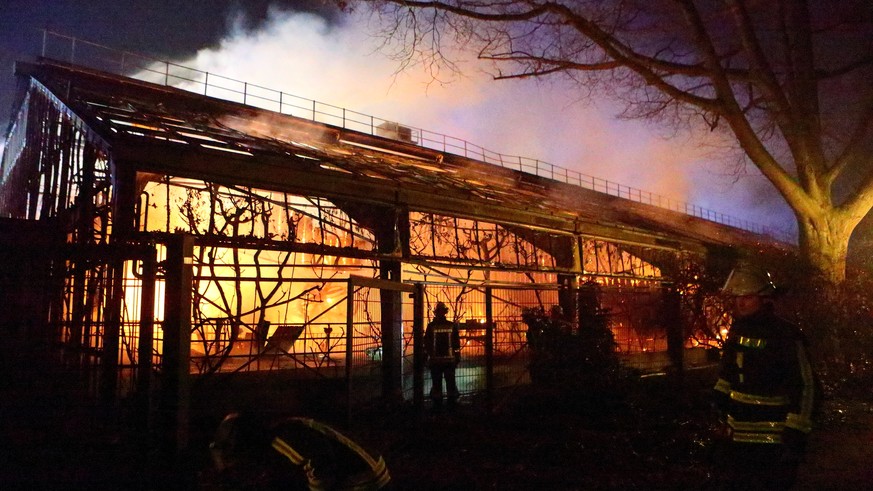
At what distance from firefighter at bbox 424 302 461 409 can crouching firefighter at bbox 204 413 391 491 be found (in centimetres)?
480

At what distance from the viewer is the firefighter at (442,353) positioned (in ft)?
27.4

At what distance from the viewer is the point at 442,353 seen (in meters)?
8.59

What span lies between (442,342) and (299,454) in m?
5.47

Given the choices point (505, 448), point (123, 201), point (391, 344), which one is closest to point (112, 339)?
point (123, 201)

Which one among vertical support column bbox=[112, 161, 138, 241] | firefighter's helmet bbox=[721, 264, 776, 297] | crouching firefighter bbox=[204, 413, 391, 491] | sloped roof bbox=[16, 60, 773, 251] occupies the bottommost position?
crouching firefighter bbox=[204, 413, 391, 491]

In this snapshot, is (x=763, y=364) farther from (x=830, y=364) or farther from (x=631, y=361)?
(x=830, y=364)

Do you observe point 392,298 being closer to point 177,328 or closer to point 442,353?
point 442,353

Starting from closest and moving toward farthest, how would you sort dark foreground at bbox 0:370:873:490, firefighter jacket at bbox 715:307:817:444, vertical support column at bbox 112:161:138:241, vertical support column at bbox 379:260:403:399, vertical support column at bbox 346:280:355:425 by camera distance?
firefighter jacket at bbox 715:307:817:444 < dark foreground at bbox 0:370:873:490 < vertical support column at bbox 346:280:355:425 < vertical support column at bbox 112:161:138:241 < vertical support column at bbox 379:260:403:399

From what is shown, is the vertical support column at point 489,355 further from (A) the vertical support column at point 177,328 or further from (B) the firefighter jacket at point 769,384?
(B) the firefighter jacket at point 769,384

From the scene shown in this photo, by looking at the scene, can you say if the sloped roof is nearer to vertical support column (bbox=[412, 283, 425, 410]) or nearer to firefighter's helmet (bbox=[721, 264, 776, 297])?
vertical support column (bbox=[412, 283, 425, 410])

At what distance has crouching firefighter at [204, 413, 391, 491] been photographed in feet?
10.5

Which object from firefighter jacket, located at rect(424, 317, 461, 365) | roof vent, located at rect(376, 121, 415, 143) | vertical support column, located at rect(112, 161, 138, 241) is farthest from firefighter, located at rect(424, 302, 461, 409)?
roof vent, located at rect(376, 121, 415, 143)

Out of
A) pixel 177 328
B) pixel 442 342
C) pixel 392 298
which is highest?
pixel 392 298

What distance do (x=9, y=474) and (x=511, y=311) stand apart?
7663 millimetres
